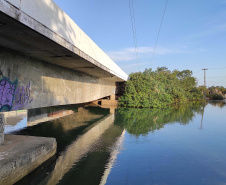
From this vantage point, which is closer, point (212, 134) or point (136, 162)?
point (136, 162)

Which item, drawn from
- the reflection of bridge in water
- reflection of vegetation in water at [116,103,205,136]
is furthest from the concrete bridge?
reflection of vegetation in water at [116,103,205,136]

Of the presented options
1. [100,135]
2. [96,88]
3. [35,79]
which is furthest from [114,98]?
[35,79]

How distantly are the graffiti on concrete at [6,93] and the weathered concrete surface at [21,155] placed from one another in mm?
1227

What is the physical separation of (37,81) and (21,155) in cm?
365

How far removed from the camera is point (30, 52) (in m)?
6.70

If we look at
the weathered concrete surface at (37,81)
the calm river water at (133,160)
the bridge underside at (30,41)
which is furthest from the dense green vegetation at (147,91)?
the bridge underside at (30,41)

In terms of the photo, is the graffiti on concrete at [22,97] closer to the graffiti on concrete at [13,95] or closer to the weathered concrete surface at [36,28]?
the graffiti on concrete at [13,95]

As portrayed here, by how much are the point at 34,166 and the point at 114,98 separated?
82.5 ft

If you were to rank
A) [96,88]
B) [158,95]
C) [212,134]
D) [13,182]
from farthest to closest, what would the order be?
[158,95], [96,88], [212,134], [13,182]

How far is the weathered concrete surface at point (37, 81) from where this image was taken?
643cm

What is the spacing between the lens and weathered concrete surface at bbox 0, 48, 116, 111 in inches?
253

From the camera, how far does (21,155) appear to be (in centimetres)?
511

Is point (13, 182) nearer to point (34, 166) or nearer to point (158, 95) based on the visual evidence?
point (34, 166)

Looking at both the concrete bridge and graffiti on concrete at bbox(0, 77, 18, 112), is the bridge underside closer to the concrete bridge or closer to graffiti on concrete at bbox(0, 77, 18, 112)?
the concrete bridge
